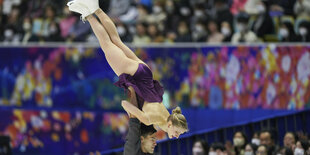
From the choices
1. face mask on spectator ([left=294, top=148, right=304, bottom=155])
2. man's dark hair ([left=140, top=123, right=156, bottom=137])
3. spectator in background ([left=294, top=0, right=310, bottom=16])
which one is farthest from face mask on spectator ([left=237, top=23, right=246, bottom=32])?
man's dark hair ([left=140, top=123, right=156, bottom=137])

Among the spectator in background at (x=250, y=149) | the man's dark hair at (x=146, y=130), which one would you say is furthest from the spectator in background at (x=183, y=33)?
the man's dark hair at (x=146, y=130)

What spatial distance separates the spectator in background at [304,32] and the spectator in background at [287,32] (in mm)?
109

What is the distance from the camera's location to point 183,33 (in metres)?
13.5

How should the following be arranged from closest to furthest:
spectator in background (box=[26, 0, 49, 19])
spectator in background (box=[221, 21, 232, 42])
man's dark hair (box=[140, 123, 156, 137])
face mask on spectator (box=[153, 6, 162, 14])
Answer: man's dark hair (box=[140, 123, 156, 137]), spectator in background (box=[221, 21, 232, 42]), face mask on spectator (box=[153, 6, 162, 14]), spectator in background (box=[26, 0, 49, 19])

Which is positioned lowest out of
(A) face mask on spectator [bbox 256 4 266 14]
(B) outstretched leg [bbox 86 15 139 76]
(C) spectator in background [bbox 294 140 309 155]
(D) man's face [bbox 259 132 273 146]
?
(D) man's face [bbox 259 132 273 146]

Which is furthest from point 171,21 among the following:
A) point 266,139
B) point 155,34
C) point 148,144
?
point 148,144

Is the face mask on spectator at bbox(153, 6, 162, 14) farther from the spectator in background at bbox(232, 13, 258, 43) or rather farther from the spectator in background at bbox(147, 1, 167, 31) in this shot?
the spectator in background at bbox(232, 13, 258, 43)

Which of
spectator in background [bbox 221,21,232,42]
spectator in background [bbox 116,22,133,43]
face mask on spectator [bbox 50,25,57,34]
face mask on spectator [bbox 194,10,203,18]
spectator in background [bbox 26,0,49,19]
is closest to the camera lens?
spectator in background [bbox 221,21,232,42]

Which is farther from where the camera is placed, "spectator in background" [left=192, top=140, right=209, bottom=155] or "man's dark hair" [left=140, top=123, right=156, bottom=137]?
"spectator in background" [left=192, top=140, right=209, bottom=155]

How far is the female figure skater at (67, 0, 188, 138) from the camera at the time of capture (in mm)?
7344

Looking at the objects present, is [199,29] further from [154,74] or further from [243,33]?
[154,74]

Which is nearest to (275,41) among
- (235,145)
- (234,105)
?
(234,105)

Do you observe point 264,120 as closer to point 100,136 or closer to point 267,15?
point 267,15

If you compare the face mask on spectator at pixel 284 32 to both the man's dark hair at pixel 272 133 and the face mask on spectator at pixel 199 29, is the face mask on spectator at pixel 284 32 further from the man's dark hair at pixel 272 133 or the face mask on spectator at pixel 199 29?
the man's dark hair at pixel 272 133
